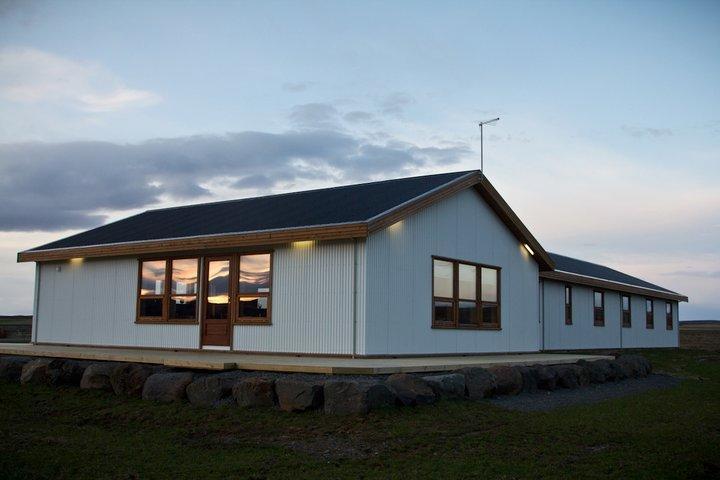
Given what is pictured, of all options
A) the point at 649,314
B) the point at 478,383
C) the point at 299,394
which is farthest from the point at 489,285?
the point at 649,314

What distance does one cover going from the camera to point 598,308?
28.2 m

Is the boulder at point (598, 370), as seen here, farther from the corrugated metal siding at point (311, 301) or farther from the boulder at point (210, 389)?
the boulder at point (210, 389)

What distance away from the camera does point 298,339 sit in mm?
14875

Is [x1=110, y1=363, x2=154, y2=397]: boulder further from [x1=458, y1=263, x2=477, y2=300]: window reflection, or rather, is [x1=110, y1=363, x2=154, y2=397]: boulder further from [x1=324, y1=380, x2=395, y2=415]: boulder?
[x1=458, y1=263, x2=477, y2=300]: window reflection

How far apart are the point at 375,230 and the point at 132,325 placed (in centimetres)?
733

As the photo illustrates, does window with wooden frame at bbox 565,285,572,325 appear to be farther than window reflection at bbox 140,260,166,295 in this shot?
Yes

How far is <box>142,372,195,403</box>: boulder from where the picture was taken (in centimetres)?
1226

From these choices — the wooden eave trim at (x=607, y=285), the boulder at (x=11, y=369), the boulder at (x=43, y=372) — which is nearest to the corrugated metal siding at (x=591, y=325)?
the wooden eave trim at (x=607, y=285)

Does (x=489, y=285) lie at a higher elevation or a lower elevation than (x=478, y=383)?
higher

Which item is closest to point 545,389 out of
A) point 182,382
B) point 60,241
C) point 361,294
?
point 361,294

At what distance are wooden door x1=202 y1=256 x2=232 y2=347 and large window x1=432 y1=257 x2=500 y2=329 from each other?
4.40 metres

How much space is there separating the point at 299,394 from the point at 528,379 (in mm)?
5205

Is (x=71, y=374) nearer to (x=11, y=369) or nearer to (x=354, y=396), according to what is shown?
(x=11, y=369)

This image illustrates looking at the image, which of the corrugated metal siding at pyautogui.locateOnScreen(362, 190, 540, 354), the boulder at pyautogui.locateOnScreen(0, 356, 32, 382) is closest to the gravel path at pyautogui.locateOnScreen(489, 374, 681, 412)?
the corrugated metal siding at pyautogui.locateOnScreen(362, 190, 540, 354)
